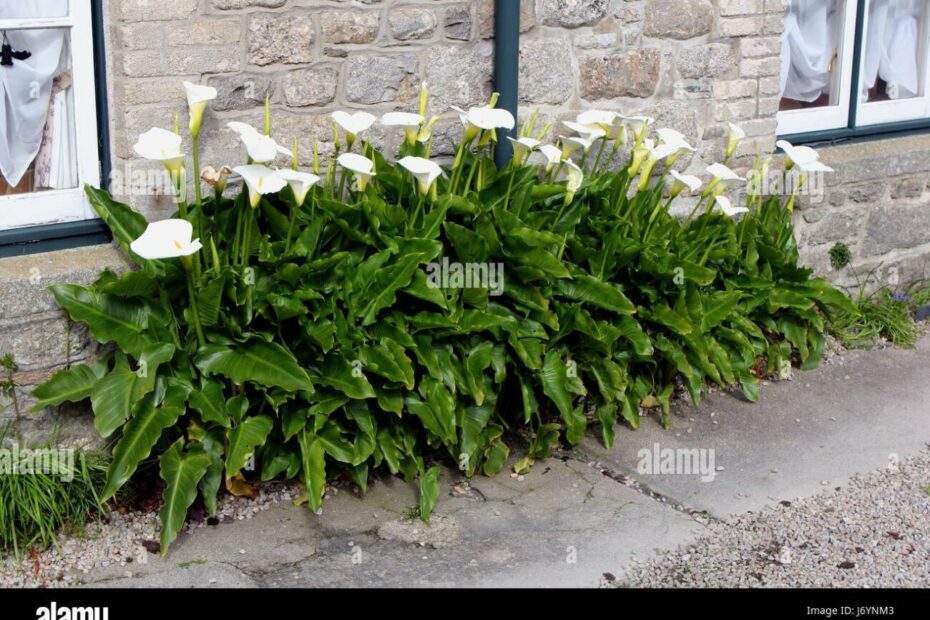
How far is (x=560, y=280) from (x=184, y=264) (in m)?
1.42

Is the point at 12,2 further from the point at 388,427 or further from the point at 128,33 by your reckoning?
the point at 388,427

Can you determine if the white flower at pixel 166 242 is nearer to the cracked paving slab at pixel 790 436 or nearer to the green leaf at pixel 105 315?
the green leaf at pixel 105 315

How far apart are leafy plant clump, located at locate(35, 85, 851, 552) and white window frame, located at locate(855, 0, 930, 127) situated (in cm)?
179

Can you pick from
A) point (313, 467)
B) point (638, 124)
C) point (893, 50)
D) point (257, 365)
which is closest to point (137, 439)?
point (257, 365)

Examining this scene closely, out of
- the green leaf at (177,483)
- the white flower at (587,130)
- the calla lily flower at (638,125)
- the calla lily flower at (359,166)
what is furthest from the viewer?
the calla lily flower at (638,125)

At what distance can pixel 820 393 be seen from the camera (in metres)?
5.25

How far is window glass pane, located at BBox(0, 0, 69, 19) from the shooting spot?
12.5 feet

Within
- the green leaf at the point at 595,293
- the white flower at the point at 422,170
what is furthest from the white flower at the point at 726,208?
the white flower at the point at 422,170

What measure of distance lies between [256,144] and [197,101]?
0.24m

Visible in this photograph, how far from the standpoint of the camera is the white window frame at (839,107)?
602cm

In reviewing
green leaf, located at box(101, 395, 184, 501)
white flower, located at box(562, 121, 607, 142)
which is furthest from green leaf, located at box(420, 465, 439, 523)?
white flower, located at box(562, 121, 607, 142)

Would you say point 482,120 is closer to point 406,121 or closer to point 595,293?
point 406,121

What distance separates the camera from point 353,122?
4.14 metres

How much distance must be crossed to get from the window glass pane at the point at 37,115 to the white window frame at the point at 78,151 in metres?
0.04
